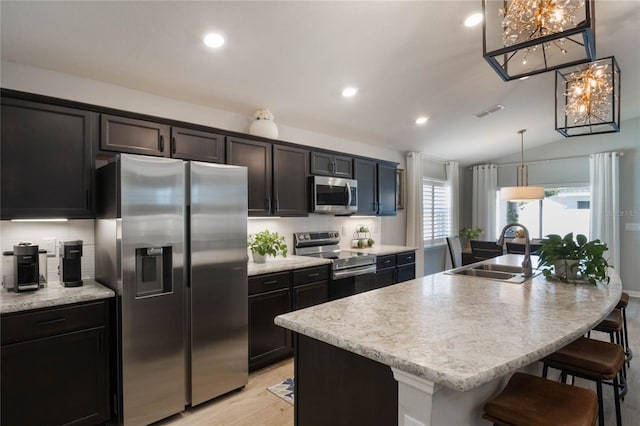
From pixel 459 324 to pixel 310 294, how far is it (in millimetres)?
2080

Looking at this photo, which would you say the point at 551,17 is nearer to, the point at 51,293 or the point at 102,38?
the point at 102,38

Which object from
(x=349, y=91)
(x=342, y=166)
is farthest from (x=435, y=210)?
(x=349, y=91)

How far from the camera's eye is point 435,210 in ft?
22.2

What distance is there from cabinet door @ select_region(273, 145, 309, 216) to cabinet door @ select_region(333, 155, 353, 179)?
1.60 feet

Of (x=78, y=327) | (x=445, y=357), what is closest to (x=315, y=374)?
(x=445, y=357)

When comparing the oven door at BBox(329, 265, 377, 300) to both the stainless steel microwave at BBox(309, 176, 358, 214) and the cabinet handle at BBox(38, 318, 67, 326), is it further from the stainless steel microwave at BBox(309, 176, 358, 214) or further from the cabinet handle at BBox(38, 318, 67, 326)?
the cabinet handle at BBox(38, 318, 67, 326)

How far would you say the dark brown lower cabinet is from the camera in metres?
1.88

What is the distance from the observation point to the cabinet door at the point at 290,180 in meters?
3.54

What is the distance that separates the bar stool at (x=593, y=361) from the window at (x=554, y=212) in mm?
5625

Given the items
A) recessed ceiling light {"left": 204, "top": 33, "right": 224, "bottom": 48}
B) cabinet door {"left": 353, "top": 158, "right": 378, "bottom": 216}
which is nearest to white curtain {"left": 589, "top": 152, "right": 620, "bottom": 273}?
cabinet door {"left": 353, "top": 158, "right": 378, "bottom": 216}

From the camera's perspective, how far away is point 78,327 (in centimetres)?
208

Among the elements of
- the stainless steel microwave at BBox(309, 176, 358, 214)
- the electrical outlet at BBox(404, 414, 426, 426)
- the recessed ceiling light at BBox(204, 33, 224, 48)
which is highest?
the recessed ceiling light at BBox(204, 33, 224, 48)

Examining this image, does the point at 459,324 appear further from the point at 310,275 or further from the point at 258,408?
the point at 310,275

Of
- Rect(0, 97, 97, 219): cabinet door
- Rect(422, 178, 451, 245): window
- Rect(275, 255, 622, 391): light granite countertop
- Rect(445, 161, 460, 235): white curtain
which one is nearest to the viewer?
Rect(275, 255, 622, 391): light granite countertop
